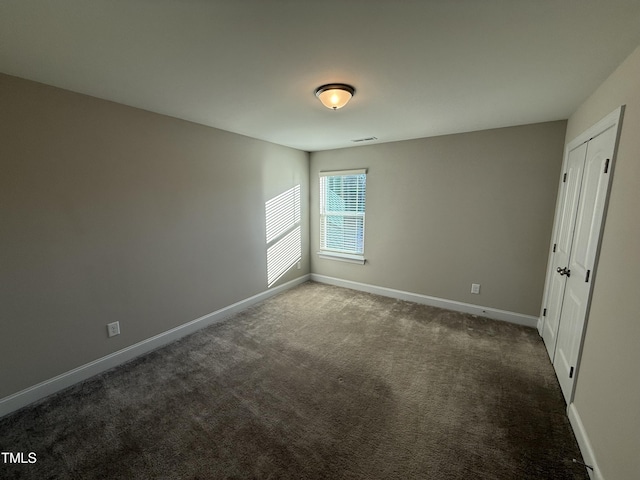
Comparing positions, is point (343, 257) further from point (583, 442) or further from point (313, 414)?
point (583, 442)

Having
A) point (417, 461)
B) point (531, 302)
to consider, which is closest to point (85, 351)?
point (417, 461)

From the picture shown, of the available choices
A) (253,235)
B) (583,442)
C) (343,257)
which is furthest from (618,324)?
(253,235)

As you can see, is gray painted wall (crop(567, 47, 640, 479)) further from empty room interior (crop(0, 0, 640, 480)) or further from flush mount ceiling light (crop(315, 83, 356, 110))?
flush mount ceiling light (crop(315, 83, 356, 110))

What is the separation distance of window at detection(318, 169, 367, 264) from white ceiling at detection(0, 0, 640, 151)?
6.15 ft

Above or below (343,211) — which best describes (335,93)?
above

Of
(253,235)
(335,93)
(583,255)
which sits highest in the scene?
(335,93)

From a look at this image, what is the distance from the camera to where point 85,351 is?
89.2 inches

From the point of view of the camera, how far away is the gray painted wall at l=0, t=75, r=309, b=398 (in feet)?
6.22

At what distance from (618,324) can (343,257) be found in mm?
3382

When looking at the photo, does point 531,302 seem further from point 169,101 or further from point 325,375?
point 169,101

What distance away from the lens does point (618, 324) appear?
1.40m

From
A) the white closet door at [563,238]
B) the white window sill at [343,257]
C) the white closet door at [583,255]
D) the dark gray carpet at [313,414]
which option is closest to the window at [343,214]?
the white window sill at [343,257]

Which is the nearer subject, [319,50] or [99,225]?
[319,50]

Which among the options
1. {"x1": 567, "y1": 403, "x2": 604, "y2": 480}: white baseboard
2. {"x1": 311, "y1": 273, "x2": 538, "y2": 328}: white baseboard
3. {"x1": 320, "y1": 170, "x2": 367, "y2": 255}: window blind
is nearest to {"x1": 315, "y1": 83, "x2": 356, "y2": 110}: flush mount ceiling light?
{"x1": 320, "y1": 170, "x2": 367, "y2": 255}: window blind
